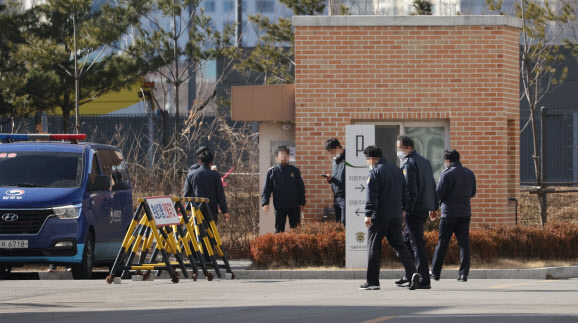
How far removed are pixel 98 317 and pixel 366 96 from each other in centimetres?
1007

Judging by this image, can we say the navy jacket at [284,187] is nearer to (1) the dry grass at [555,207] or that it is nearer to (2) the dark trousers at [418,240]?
(2) the dark trousers at [418,240]

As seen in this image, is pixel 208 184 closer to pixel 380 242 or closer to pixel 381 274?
pixel 381 274

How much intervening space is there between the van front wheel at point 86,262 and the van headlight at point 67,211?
0.42 m

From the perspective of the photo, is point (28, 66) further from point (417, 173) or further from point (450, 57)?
point (417, 173)

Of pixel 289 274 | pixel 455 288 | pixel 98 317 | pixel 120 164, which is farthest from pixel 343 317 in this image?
pixel 120 164

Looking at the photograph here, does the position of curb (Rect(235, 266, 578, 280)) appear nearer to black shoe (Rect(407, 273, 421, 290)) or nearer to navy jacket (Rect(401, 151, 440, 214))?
Answer: navy jacket (Rect(401, 151, 440, 214))

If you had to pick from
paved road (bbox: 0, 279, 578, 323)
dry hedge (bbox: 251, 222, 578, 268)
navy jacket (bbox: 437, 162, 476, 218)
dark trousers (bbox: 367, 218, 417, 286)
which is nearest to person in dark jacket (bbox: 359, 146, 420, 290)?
dark trousers (bbox: 367, 218, 417, 286)

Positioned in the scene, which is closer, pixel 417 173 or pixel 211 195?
pixel 417 173

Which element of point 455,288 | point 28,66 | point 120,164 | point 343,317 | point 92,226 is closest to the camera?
point 343,317

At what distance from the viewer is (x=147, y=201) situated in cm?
1449

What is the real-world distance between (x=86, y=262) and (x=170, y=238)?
4.74ft

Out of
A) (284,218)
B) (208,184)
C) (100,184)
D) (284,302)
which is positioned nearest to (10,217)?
(100,184)

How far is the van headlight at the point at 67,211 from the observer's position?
15.3 metres

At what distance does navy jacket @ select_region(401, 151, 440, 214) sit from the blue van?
4704 millimetres
